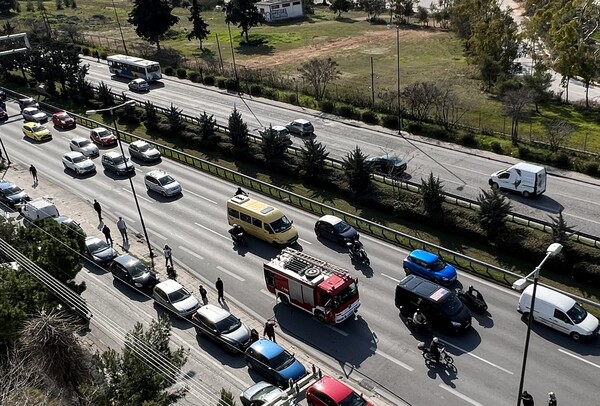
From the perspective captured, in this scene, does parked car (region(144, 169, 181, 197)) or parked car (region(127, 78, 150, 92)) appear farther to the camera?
parked car (region(127, 78, 150, 92))

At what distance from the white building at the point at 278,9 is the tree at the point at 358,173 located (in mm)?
94013

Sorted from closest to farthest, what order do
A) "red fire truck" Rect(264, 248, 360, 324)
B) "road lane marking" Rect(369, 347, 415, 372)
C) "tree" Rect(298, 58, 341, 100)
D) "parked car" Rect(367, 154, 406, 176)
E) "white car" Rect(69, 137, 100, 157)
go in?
"road lane marking" Rect(369, 347, 415, 372)
"red fire truck" Rect(264, 248, 360, 324)
"parked car" Rect(367, 154, 406, 176)
"white car" Rect(69, 137, 100, 157)
"tree" Rect(298, 58, 341, 100)

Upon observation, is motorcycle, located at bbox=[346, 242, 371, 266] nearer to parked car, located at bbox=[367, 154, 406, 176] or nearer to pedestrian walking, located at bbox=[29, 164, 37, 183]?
parked car, located at bbox=[367, 154, 406, 176]

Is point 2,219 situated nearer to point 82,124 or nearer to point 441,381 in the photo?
point 441,381

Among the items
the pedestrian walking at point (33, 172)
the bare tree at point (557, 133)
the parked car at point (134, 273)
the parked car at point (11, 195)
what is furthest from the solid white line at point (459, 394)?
the pedestrian walking at point (33, 172)

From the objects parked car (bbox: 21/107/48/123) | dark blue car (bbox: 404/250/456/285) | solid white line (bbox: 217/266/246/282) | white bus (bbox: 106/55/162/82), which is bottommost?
solid white line (bbox: 217/266/246/282)

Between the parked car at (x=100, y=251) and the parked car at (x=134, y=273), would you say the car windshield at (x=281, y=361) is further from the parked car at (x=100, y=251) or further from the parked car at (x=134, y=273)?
the parked car at (x=100, y=251)

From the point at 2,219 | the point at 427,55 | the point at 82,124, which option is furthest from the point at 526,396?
the point at 427,55

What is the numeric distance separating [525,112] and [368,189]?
68.7 feet

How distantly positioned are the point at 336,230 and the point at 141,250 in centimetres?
1424

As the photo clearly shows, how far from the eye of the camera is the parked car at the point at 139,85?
77.8 metres

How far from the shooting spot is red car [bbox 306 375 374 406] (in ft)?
74.3

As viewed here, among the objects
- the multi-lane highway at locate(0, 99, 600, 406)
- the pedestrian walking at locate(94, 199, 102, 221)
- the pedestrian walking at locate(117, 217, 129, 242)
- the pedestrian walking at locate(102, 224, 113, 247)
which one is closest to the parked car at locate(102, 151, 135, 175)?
the multi-lane highway at locate(0, 99, 600, 406)

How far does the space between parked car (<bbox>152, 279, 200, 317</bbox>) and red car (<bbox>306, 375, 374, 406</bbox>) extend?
32.5 feet
